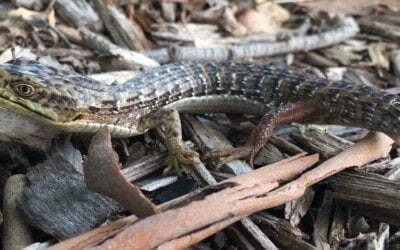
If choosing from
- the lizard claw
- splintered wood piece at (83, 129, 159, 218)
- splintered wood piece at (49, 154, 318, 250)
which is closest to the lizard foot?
the lizard claw

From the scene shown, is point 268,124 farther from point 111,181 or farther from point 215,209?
point 111,181

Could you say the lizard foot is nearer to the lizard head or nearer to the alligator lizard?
the alligator lizard

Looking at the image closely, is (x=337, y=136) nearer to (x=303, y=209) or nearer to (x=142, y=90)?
(x=303, y=209)

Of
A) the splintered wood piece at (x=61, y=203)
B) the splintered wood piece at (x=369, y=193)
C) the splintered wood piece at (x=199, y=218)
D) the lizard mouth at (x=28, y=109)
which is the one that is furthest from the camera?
the lizard mouth at (x=28, y=109)

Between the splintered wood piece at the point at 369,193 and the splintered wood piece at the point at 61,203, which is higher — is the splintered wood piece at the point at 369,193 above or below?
below

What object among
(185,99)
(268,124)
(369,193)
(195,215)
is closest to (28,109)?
(185,99)

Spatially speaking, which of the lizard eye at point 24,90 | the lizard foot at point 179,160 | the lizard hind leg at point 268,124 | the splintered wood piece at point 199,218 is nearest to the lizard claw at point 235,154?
the lizard hind leg at point 268,124

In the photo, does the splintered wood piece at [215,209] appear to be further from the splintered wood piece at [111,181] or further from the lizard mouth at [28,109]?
the lizard mouth at [28,109]

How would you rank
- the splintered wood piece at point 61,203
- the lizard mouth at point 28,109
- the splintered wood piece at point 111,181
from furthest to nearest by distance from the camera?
the lizard mouth at point 28,109 < the splintered wood piece at point 61,203 < the splintered wood piece at point 111,181

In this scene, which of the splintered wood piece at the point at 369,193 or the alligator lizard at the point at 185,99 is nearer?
the splintered wood piece at the point at 369,193
